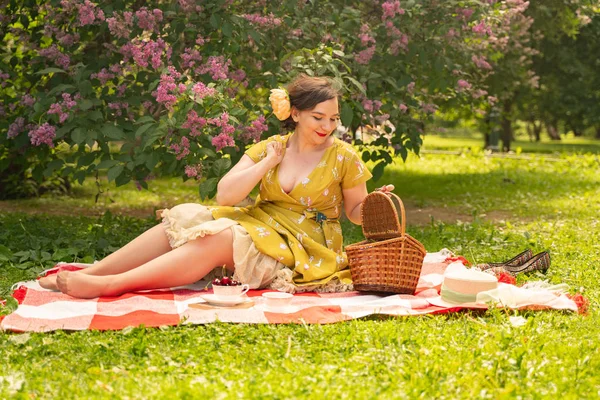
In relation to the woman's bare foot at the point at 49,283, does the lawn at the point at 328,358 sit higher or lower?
higher

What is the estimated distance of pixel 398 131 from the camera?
6723 mm

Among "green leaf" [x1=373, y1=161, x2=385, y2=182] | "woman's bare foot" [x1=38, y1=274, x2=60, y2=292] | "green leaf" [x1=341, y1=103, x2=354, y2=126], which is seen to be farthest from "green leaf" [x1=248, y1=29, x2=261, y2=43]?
"woman's bare foot" [x1=38, y1=274, x2=60, y2=292]

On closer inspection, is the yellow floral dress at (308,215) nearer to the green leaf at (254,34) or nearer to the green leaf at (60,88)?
the green leaf at (254,34)

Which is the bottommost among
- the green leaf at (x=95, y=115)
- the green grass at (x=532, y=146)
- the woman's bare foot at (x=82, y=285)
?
the green grass at (x=532, y=146)

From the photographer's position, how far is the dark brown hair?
4133 mm

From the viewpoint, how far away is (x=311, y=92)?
13.6 feet

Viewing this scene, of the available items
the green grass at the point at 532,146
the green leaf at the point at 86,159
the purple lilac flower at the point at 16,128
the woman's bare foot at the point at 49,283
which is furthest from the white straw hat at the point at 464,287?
the green grass at the point at 532,146

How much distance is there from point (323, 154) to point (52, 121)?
240 cm

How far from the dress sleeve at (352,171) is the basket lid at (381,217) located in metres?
0.23

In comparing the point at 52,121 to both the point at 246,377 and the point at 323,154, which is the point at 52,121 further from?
the point at 246,377

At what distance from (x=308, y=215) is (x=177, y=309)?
1002mm

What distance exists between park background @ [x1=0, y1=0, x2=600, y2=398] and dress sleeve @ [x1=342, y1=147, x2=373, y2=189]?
0.71 metres

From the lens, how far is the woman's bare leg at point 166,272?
3.74 m

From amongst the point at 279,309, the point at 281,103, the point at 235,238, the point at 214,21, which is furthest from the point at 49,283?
the point at 214,21
